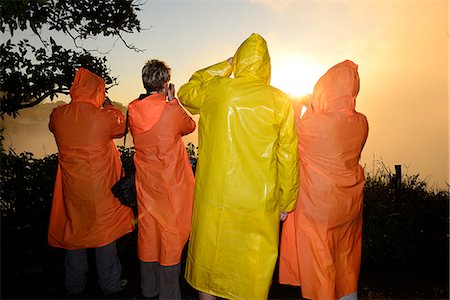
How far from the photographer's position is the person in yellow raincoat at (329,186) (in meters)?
3.13

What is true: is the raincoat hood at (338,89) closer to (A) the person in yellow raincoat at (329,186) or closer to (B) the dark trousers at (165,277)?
(A) the person in yellow raincoat at (329,186)

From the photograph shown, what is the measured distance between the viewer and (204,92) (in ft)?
9.32

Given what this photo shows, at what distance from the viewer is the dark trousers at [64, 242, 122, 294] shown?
12.5ft

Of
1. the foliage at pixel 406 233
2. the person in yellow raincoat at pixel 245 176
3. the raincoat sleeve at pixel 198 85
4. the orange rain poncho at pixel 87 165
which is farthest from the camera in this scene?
the foliage at pixel 406 233

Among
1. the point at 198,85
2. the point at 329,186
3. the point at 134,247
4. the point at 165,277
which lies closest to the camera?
the point at 198,85

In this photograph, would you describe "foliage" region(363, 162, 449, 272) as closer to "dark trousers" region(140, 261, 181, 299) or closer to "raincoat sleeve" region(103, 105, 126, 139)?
"dark trousers" region(140, 261, 181, 299)

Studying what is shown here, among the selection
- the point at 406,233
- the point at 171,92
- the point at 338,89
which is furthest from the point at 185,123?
the point at 406,233

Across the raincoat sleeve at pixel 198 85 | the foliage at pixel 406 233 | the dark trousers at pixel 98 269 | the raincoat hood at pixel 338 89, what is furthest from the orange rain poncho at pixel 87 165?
the foliage at pixel 406 233

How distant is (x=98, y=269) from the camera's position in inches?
151

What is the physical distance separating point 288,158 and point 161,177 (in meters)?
1.33

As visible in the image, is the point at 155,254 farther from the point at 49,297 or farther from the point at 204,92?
the point at 204,92

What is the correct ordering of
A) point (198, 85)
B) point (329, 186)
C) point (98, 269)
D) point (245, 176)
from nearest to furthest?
point (245, 176), point (198, 85), point (329, 186), point (98, 269)

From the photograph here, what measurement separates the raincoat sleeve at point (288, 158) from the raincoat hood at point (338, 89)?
646 millimetres

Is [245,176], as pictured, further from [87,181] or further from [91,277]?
[91,277]
